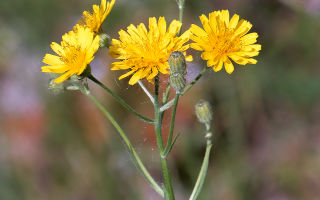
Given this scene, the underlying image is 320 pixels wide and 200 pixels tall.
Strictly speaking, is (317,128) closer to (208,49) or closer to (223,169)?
(223,169)

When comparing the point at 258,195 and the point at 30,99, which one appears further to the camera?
the point at 30,99

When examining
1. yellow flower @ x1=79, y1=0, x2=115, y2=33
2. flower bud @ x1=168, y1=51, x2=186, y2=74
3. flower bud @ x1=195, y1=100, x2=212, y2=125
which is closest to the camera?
flower bud @ x1=168, y1=51, x2=186, y2=74

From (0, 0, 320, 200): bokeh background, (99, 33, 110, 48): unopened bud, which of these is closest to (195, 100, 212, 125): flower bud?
(99, 33, 110, 48): unopened bud

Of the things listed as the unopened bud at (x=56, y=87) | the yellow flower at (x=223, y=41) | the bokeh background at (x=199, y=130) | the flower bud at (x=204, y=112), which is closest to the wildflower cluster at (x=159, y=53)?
the yellow flower at (x=223, y=41)

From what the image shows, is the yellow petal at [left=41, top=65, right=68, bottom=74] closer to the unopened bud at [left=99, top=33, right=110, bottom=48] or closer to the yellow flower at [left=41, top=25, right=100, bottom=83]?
the yellow flower at [left=41, top=25, right=100, bottom=83]

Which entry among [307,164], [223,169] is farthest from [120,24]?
[307,164]

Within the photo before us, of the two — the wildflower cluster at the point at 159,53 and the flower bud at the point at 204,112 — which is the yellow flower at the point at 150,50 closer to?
the wildflower cluster at the point at 159,53

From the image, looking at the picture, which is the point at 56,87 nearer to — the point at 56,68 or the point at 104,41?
the point at 56,68
